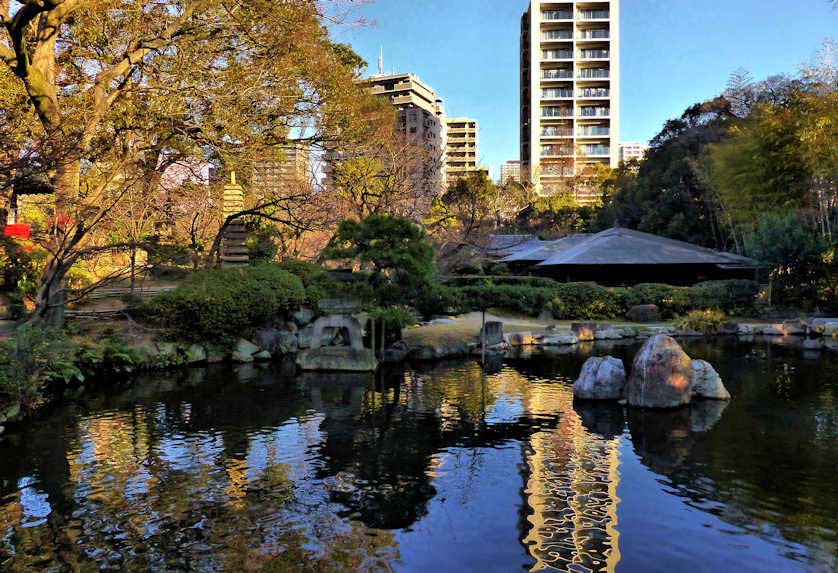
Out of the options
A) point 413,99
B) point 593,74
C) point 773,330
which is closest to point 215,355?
point 773,330

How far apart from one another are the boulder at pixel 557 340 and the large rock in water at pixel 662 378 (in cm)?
706

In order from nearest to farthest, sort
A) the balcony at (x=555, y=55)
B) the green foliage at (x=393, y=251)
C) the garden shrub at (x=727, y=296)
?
the green foliage at (x=393, y=251)
the garden shrub at (x=727, y=296)
the balcony at (x=555, y=55)

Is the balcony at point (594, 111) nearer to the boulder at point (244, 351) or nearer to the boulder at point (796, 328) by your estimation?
the boulder at point (796, 328)

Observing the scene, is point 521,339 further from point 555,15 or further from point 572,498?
point 555,15

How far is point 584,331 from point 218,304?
→ 10.0 meters

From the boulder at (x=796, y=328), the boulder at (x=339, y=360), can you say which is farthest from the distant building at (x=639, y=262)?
the boulder at (x=339, y=360)

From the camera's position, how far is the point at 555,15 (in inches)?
2176

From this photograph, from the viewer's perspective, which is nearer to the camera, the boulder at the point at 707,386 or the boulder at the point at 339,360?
the boulder at the point at 707,386

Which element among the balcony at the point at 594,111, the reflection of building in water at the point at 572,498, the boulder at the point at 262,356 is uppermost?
the balcony at the point at 594,111

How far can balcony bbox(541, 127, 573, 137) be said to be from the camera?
185 ft

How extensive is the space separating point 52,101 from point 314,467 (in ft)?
26.8

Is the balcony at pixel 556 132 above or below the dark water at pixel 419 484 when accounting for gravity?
above

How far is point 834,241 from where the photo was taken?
19.3 meters

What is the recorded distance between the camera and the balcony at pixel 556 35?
182 feet
